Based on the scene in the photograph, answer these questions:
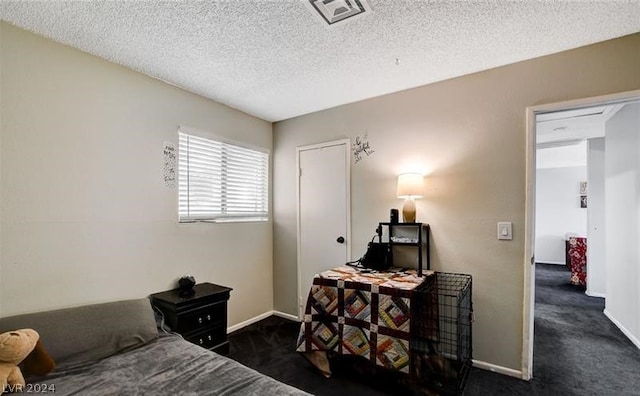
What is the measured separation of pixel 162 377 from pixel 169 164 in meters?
1.77

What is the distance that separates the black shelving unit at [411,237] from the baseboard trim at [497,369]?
84cm

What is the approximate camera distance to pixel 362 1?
5.39 feet

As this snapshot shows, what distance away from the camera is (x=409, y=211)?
2.64 metres

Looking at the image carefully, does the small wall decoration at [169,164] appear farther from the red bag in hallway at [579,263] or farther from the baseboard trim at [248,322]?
the red bag in hallway at [579,263]

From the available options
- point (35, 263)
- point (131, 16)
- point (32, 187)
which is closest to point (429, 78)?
point (131, 16)

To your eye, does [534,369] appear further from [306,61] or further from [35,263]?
[35,263]

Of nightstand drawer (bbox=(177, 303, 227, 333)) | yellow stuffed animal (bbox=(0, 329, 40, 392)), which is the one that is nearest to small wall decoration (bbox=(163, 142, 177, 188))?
nightstand drawer (bbox=(177, 303, 227, 333))

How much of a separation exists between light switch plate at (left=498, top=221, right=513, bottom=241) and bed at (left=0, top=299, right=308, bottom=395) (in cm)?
195

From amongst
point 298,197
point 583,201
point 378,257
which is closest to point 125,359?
point 378,257

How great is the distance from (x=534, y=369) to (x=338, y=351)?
5.33ft

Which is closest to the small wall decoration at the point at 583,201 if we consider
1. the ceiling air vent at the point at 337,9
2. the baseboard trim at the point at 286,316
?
the baseboard trim at the point at 286,316

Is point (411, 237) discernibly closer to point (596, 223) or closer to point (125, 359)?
point (125, 359)

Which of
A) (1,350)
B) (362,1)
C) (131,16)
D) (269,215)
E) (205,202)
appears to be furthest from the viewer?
(269,215)

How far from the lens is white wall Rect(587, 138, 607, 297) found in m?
4.27
